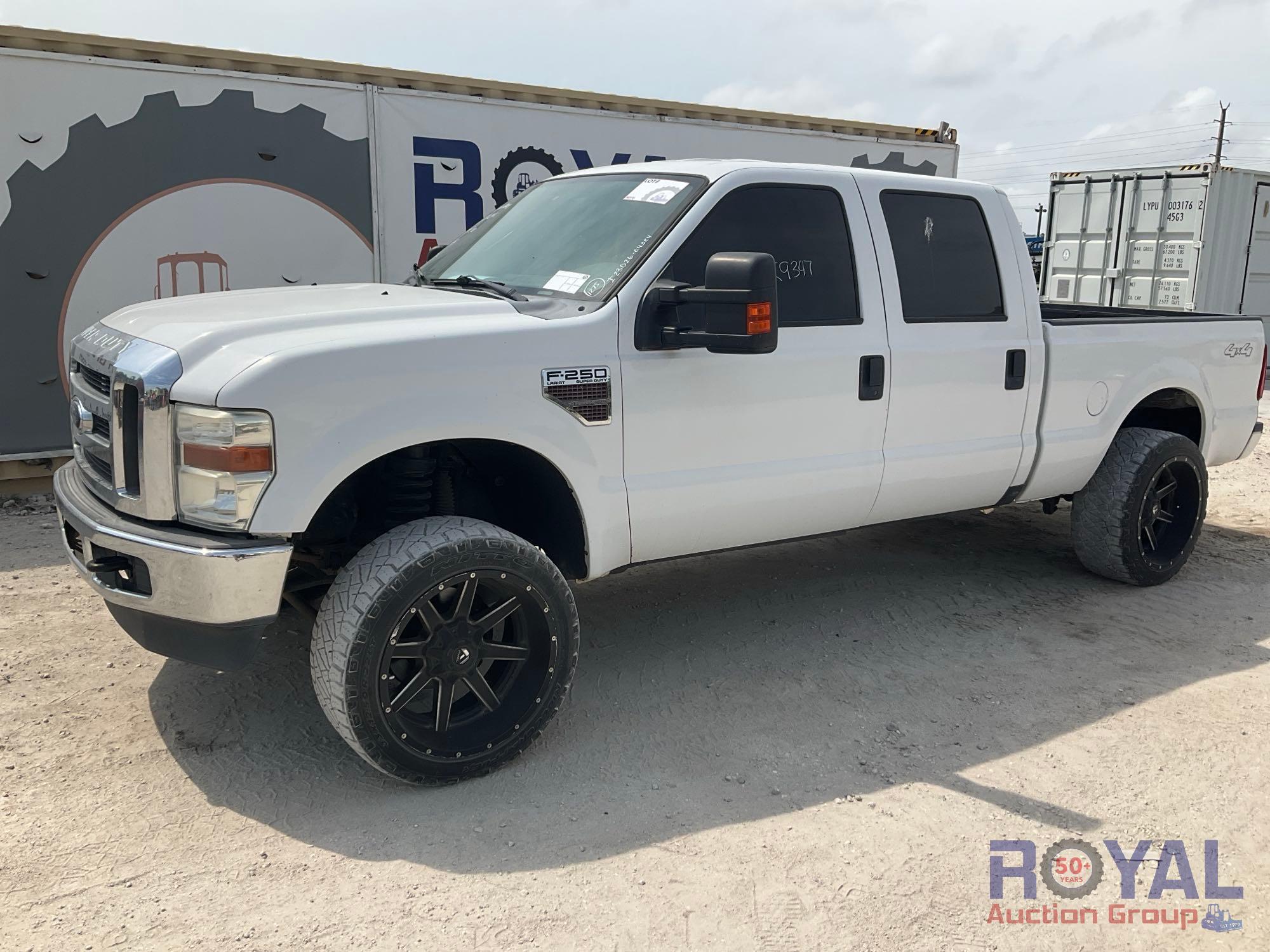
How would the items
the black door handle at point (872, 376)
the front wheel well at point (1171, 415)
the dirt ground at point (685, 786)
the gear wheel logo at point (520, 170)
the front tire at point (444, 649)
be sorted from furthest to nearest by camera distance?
the gear wheel logo at point (520, 170) → the front wheel well at point (1171, 415) → the black door handle at point (872, 376) → the front tire at point (444, 649) → the dirt ground at point (685, 786)

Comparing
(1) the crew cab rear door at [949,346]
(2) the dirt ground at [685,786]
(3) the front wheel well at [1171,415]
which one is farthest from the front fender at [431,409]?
(3) the front wheel well at [1171,415]

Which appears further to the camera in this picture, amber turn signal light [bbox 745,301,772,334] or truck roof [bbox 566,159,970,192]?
truck roof [bbox 566,159,970,192]

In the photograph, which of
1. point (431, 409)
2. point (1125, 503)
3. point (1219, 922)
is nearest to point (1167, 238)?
point (1125, 503)

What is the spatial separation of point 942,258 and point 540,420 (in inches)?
83.3

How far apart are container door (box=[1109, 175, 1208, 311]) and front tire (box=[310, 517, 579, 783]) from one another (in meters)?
12.9

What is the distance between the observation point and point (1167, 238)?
14.2 m

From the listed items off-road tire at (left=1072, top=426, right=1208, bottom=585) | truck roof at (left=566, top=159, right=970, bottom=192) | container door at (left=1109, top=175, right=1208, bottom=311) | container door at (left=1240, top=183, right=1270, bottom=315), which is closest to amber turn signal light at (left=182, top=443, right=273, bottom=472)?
truck roof at (left=566, top=159, right=970, bottom=192)

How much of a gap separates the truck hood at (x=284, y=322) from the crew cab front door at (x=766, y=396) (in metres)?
0.58

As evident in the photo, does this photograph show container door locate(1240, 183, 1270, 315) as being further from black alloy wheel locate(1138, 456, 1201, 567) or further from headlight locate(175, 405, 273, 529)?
headlight locate(175, 405, 273, 529)

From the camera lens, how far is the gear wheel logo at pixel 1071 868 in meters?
2.88

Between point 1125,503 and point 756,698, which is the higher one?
point 1125,503

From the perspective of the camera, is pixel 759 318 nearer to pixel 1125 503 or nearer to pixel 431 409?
pixel 431 409

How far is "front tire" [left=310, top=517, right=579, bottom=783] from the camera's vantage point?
3123 mm

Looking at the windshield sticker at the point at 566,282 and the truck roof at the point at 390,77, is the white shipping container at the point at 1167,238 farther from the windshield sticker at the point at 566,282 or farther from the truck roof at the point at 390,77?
the windshield sticker at the point at 566,282
